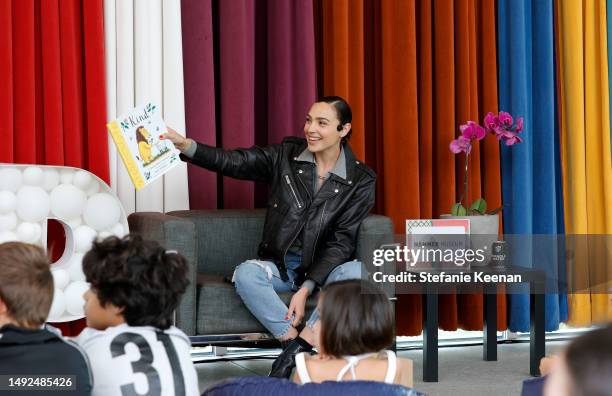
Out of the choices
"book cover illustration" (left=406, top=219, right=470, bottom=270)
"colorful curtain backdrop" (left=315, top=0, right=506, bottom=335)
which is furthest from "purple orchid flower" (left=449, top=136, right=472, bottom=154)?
"book cover illustration" (left=406, top=219, right=470, bottom=270)

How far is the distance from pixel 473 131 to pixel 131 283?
7.83 feet

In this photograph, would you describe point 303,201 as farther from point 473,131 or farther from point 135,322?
point 135,322

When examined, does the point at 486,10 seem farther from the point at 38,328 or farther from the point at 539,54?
the point at 38,328

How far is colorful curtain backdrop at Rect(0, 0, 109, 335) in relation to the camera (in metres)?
3.44

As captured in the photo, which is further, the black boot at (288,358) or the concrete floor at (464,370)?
the concrete floor at (464,370)

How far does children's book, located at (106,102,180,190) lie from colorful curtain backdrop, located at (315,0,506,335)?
105cm

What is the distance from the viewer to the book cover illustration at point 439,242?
3666mm

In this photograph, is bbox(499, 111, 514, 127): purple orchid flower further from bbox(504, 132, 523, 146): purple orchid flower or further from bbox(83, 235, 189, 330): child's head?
bbox(83, 235, 189, 330): child's head

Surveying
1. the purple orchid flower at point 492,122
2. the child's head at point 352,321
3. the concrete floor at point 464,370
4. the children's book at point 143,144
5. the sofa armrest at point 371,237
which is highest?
the purple orchid flower at point 492,122

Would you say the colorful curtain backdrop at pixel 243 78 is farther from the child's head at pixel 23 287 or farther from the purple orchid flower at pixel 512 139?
the child's head at pixel 23 287

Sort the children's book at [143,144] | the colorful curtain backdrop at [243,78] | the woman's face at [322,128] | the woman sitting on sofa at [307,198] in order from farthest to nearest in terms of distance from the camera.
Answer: the colorful curtain backdrop at [243,78] → the woman's face at [322,128] → the woman sitting on sofa at [307,198] → the children's book at [143,144]

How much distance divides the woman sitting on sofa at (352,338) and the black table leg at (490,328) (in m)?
2.08

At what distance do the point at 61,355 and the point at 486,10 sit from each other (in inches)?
126

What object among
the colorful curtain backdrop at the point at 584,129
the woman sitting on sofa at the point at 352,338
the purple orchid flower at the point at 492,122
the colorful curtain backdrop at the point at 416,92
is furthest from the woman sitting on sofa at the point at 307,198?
the colorful curtain backdrop at the point at 584,129
